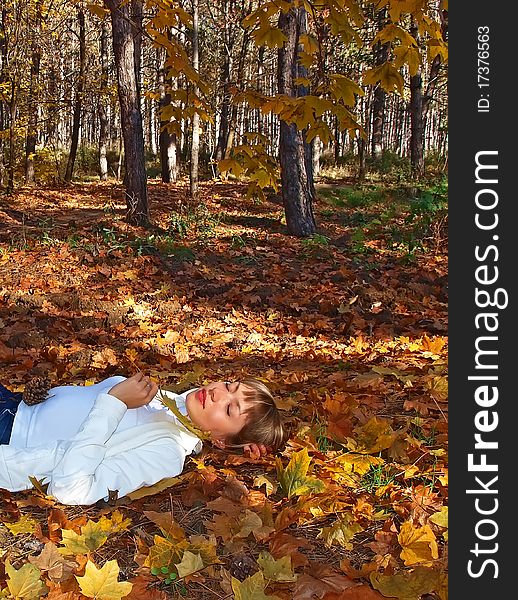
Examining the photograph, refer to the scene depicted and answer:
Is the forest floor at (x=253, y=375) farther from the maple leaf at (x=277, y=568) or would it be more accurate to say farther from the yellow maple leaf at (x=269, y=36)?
the yellow maple leaf at (x=269, y=36)

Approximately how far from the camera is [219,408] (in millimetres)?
2844

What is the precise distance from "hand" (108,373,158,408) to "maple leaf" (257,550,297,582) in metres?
0.98

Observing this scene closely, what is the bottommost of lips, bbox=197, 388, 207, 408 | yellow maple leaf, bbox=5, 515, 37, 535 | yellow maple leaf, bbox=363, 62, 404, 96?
yellow maple leaf, bbox=5, 515, 37, 535

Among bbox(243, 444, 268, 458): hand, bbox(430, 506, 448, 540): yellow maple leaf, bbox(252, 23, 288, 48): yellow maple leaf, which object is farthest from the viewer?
bbox(243, 444, 268, 458): hand

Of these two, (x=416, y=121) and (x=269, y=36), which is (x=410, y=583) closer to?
(x=269, y=36)

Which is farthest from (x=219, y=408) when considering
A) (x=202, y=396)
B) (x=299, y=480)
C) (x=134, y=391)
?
(x=299, y=480)

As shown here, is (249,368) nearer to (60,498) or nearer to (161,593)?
(60,498)

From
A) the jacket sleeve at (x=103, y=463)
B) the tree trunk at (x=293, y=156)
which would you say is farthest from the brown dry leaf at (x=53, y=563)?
the tree trunk at (x=293, y=156)

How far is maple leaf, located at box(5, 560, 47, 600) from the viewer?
74.9 inches

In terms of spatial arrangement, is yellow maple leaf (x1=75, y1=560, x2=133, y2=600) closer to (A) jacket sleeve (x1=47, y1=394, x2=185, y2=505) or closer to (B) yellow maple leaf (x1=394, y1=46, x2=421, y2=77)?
(A) jacket sleeve (x1=47, y1=394, x2=185, y2=505)

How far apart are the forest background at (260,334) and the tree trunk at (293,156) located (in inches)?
1.7

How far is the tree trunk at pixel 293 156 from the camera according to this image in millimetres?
9516

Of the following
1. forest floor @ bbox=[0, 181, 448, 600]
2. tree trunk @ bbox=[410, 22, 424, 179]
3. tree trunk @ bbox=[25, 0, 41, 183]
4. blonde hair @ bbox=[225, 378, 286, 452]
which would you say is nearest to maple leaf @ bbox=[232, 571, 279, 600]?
forest floor @ bbox=[0, 181, 448, 600]

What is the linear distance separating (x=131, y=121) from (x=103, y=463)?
27.6 ft
